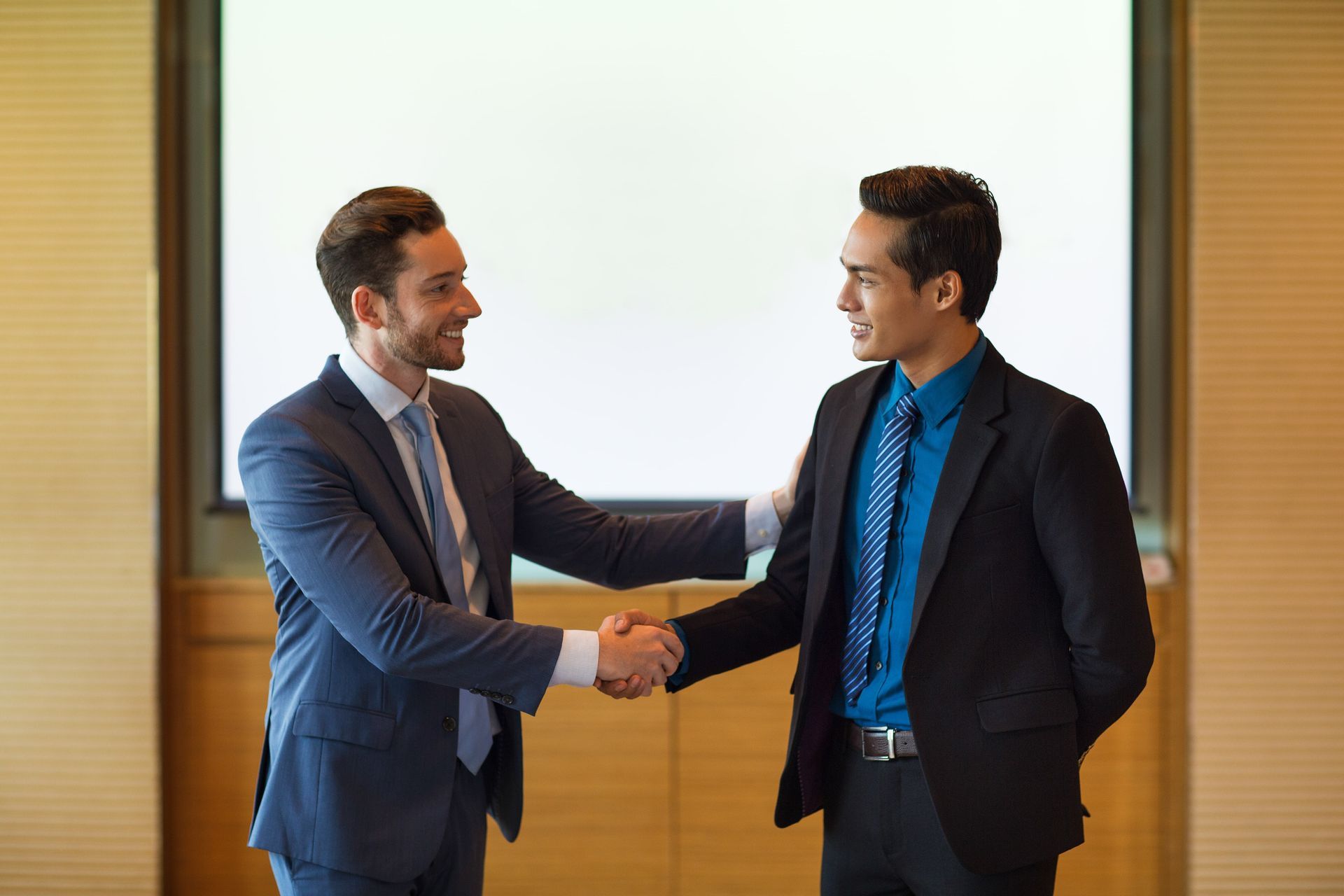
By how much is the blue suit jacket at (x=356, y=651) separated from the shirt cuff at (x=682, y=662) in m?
0.31

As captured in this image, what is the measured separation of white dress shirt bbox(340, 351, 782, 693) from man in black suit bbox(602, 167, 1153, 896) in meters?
0.41

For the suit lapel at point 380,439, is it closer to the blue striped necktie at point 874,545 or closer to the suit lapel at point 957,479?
the blue striped necktie at point 874,545

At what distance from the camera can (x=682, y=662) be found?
236 centimetres

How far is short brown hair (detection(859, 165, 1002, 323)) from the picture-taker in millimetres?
1955

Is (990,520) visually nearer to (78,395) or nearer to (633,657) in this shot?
(633,657)

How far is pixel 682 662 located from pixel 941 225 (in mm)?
988

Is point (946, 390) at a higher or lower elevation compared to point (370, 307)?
lower

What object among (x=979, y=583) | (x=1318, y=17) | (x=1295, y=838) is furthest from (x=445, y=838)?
(x=1318, y=17)

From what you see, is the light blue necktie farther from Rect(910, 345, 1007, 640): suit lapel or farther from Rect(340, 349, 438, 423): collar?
Rect(910, 345, 1007, 640): suit lapel

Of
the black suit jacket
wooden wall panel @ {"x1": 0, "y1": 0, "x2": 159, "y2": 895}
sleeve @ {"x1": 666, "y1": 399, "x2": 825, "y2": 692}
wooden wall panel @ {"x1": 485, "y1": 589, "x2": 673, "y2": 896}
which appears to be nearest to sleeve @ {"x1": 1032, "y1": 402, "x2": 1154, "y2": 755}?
the black suit jacket

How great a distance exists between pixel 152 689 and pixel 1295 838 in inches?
132

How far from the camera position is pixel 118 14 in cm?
342

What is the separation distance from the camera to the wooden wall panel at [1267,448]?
3305 mm

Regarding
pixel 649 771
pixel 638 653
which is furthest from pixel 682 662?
pixel 649 771
